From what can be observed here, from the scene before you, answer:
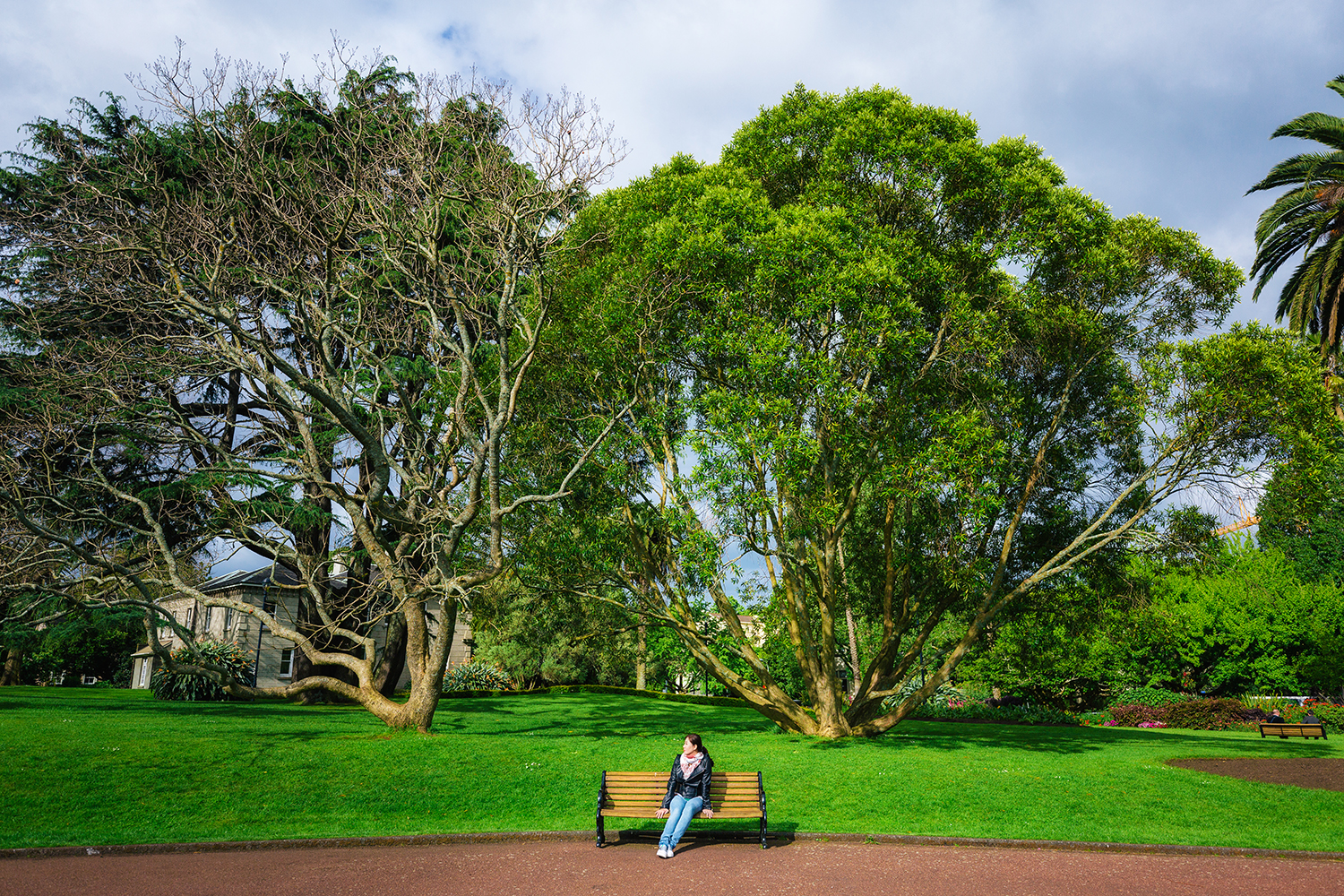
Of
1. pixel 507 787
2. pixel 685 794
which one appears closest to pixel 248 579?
pixel 507 787

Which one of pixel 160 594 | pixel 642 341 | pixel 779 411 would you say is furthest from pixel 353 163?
pixel 160 594

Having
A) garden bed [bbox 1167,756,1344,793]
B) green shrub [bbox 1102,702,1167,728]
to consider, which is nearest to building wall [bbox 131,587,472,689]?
green shrub [bbox 1102,702,1167,728]

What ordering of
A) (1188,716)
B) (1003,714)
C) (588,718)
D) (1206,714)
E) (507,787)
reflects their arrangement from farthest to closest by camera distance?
(1003,714), (1188,716), (1206,714), (588,718), (507,787)

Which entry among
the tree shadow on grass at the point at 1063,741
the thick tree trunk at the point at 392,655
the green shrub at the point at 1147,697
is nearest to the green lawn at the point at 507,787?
the tree shadow on grass at the point at 1063,741

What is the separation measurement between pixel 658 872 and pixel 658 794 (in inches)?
57.4

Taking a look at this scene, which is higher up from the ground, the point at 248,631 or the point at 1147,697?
the point at 248,631

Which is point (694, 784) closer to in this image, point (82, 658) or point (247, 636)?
point (247, 636)

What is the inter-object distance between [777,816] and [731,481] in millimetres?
6804

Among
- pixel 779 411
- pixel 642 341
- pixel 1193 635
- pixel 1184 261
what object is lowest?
pixel 1193 635

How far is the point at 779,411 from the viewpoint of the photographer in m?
16.2

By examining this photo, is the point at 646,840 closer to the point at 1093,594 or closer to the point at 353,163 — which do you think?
the point at 353,163

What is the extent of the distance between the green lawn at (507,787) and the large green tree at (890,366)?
4.16m

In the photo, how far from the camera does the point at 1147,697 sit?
3375cm

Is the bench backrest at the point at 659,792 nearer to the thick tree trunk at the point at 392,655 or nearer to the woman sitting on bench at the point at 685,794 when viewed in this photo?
the woman sitting on bench at the point at 685,794
